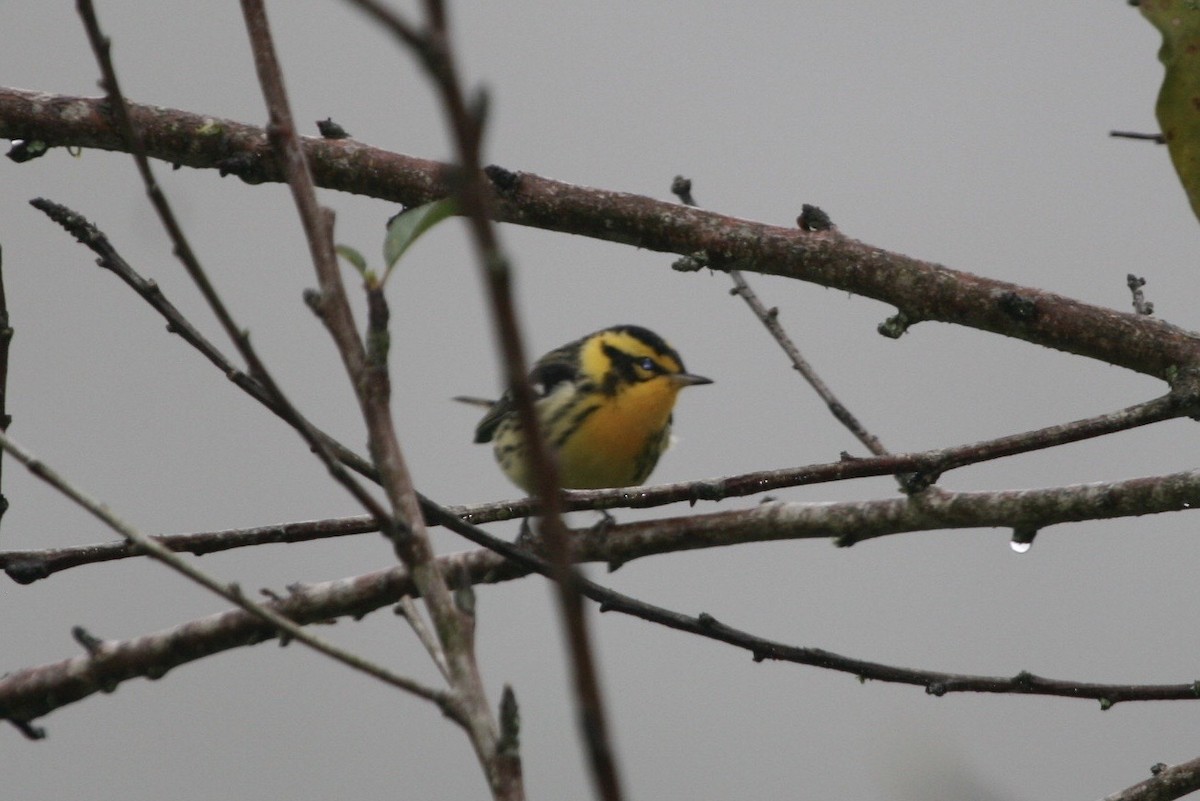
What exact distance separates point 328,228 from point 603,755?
56 cm

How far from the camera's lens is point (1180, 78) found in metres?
1.70

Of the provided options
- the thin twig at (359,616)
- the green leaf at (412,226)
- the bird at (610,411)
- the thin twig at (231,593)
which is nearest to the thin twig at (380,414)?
the thin twig at (231,593)

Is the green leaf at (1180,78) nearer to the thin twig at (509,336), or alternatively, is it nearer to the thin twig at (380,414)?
the thin twig at (380,414)

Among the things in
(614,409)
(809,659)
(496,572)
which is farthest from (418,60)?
(614,409)

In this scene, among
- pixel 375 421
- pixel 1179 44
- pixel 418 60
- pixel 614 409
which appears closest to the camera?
pixel 418 60

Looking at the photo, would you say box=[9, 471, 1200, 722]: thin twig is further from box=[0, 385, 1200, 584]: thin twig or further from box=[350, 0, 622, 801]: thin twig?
box=[350, 0, 622, 801]: thin twig

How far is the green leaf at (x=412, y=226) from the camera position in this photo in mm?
1348

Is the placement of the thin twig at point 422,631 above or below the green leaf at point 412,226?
below

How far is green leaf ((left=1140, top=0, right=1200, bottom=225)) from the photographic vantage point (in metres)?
1.67

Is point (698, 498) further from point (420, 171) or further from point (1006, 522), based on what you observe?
point (420, 171)

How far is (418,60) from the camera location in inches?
24.9

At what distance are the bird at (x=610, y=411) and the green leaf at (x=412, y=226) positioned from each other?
301 cm

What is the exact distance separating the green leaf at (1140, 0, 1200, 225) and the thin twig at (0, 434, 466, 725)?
1.19m

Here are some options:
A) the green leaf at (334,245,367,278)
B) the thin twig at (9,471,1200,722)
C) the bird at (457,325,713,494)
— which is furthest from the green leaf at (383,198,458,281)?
the bird at (457,325,713,494)
